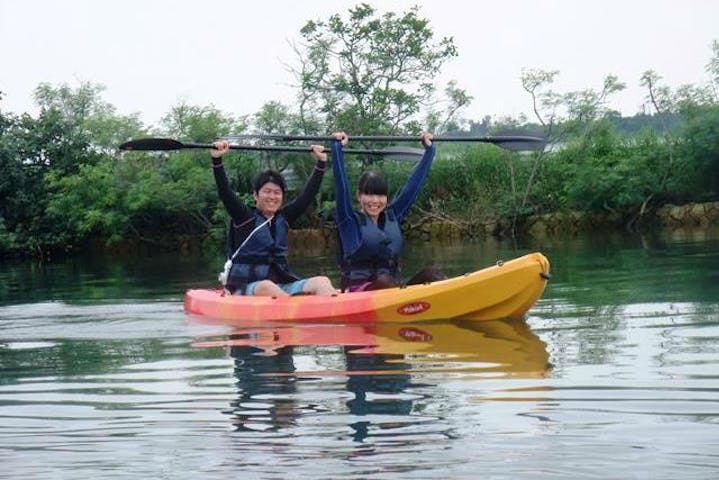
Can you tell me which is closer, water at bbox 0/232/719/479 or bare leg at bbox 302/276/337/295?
water at bbox 0/232/719/479

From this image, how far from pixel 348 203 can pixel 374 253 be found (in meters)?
0.40

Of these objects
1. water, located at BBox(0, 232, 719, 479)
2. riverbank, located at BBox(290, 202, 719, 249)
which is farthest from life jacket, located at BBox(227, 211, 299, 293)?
riverbank, located at BBox(290, 202, 719, 249)

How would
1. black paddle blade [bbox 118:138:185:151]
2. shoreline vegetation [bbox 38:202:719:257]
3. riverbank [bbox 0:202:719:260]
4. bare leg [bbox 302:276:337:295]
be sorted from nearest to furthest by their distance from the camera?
bare leg [bbox 302:276:337:295], black paddle blade [bbox 118:138:185:151], shoreline vegetation [bbox 38:202:719:257], riverbank [bbox 0:202:719:260]

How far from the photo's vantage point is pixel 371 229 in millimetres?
8695

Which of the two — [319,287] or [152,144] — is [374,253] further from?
[152,144]

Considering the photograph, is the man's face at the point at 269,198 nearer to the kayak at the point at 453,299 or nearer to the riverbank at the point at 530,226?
the kayak at the point at 453,299

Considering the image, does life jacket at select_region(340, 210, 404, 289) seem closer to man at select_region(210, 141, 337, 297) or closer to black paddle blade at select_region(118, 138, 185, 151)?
man at select_region(210, 141, 337, 297)

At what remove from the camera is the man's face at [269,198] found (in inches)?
360

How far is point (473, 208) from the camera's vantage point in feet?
91.0

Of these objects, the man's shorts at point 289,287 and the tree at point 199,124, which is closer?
the man's shorts at point 289,287

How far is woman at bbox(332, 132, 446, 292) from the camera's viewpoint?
8.68 m

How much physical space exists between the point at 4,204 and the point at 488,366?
83.3 ft

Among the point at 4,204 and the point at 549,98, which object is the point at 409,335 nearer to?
the point at 549,98

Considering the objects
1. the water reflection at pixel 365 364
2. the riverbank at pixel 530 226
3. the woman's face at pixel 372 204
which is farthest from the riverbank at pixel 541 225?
the water reflection at pixel 365 364
